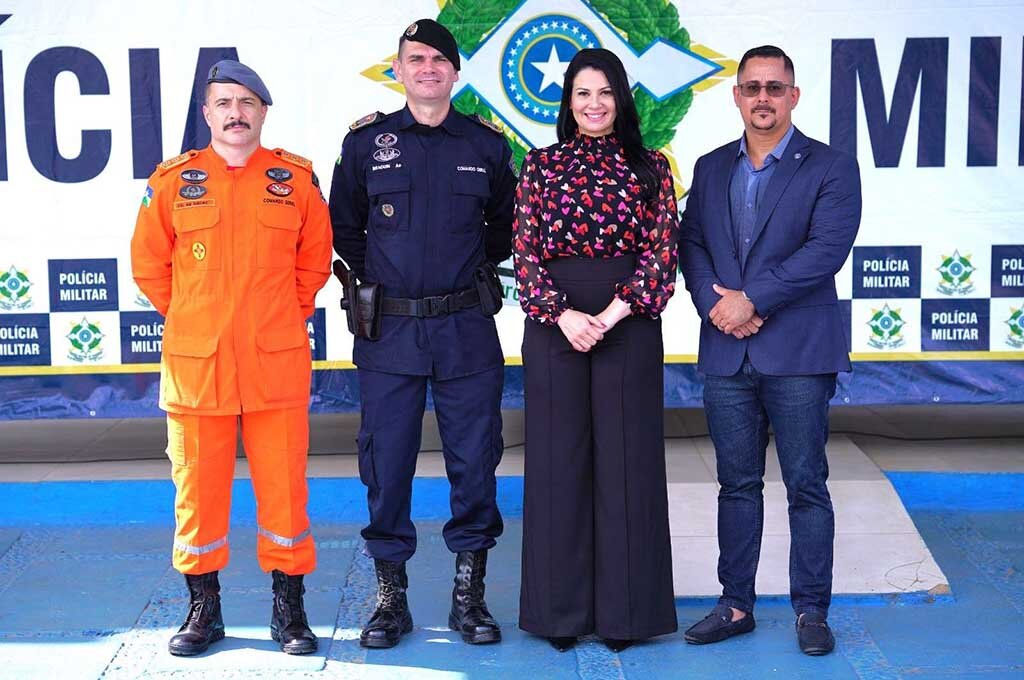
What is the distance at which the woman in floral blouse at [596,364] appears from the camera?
2.97 metres

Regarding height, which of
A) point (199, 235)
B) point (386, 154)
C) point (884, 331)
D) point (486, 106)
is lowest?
point (884, 331)

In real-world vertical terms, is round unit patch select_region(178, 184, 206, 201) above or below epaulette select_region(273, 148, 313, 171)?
below

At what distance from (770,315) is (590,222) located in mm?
527

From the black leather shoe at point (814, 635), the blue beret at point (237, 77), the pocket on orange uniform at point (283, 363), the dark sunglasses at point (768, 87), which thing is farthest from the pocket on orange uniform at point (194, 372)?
the black leather shoe at point (814, 635)

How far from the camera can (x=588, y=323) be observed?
9.63 ft

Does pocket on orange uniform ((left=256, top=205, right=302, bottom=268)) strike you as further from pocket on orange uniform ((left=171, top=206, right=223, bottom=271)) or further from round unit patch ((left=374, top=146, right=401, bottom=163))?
round unit patch ((left=374, top=146, right=401, bottom=163))

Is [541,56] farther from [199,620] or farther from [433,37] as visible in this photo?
[199,620]

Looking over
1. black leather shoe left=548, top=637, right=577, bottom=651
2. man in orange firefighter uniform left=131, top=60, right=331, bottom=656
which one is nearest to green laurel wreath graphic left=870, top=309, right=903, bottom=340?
black leather shoe left=548, top=637, right=577, bottom=651

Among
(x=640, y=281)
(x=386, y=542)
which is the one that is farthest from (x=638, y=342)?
(x=386, y=542)

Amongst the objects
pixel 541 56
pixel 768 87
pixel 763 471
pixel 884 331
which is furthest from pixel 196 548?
pixel 884 331

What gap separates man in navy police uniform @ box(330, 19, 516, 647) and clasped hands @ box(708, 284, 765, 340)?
0.62 meters

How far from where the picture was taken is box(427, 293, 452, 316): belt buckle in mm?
3166

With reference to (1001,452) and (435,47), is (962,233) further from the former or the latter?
(435,47)

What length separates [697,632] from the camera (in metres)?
3.16
